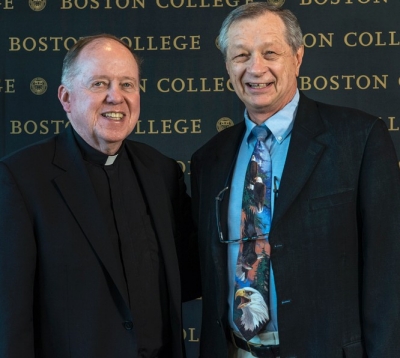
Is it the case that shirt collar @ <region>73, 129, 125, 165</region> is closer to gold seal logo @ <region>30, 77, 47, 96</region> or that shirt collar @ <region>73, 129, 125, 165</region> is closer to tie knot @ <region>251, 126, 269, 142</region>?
tie knot @ <region>251, 126, 269, 142</region>

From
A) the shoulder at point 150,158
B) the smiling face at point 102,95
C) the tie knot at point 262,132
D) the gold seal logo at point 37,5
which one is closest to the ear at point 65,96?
the smiling face at point 102,95

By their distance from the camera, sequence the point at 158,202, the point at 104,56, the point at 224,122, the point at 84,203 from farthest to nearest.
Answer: the point at 224,122 < the point at 158,202 < the point at 104,56 < the point at 84,203

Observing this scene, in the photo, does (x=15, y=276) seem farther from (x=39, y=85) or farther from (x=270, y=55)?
(x=39, y=85)

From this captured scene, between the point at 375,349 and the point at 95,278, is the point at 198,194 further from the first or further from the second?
the point at 375,349

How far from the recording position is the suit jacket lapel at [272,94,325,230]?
2.24 m

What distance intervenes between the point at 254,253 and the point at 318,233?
0.22 metres

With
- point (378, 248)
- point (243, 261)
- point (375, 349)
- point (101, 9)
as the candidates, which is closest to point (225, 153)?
point (243, 261)

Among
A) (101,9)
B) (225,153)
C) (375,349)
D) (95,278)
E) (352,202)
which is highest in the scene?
(101,9)

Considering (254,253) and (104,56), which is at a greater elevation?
(104,56)

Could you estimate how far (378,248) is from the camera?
220cm

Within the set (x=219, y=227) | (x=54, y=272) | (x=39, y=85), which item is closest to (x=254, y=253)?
(x=219, y=227)

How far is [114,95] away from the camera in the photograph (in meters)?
2.36

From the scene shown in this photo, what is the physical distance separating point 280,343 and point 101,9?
2236 millimetres

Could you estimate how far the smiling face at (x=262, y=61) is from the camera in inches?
94.2
